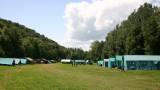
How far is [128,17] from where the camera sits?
525ft

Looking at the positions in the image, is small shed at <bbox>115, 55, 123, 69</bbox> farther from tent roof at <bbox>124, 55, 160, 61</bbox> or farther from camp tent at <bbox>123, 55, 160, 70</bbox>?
tent roof at <bbox>124, 55, 160, 61</bbox>

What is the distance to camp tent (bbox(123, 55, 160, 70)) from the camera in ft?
314

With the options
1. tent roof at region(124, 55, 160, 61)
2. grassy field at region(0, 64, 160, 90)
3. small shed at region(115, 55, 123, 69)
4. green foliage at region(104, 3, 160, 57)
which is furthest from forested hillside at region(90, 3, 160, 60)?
grassy field at region(0, 64, 160, 90)

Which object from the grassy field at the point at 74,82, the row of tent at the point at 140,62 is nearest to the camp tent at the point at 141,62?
the row of tent at the point at 140,62

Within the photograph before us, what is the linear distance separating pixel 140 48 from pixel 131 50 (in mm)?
4584

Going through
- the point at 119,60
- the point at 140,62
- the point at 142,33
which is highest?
the point at 142,33

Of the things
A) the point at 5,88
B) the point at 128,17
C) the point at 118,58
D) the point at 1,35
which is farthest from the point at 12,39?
the point at 5,88

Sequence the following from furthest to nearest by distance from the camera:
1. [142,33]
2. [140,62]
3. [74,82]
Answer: [142,33] → [140,62] → [74,82]

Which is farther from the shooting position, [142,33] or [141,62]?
[142,33]

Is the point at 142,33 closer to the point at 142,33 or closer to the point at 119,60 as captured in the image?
the point at 142,33

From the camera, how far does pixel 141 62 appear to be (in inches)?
3784

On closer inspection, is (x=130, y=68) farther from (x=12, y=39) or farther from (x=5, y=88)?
(x=12, y=39)

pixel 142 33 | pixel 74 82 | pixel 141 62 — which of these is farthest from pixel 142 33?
pixel 74 82

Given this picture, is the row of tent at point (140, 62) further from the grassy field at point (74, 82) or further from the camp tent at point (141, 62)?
the grassy field at point (74, 82)
